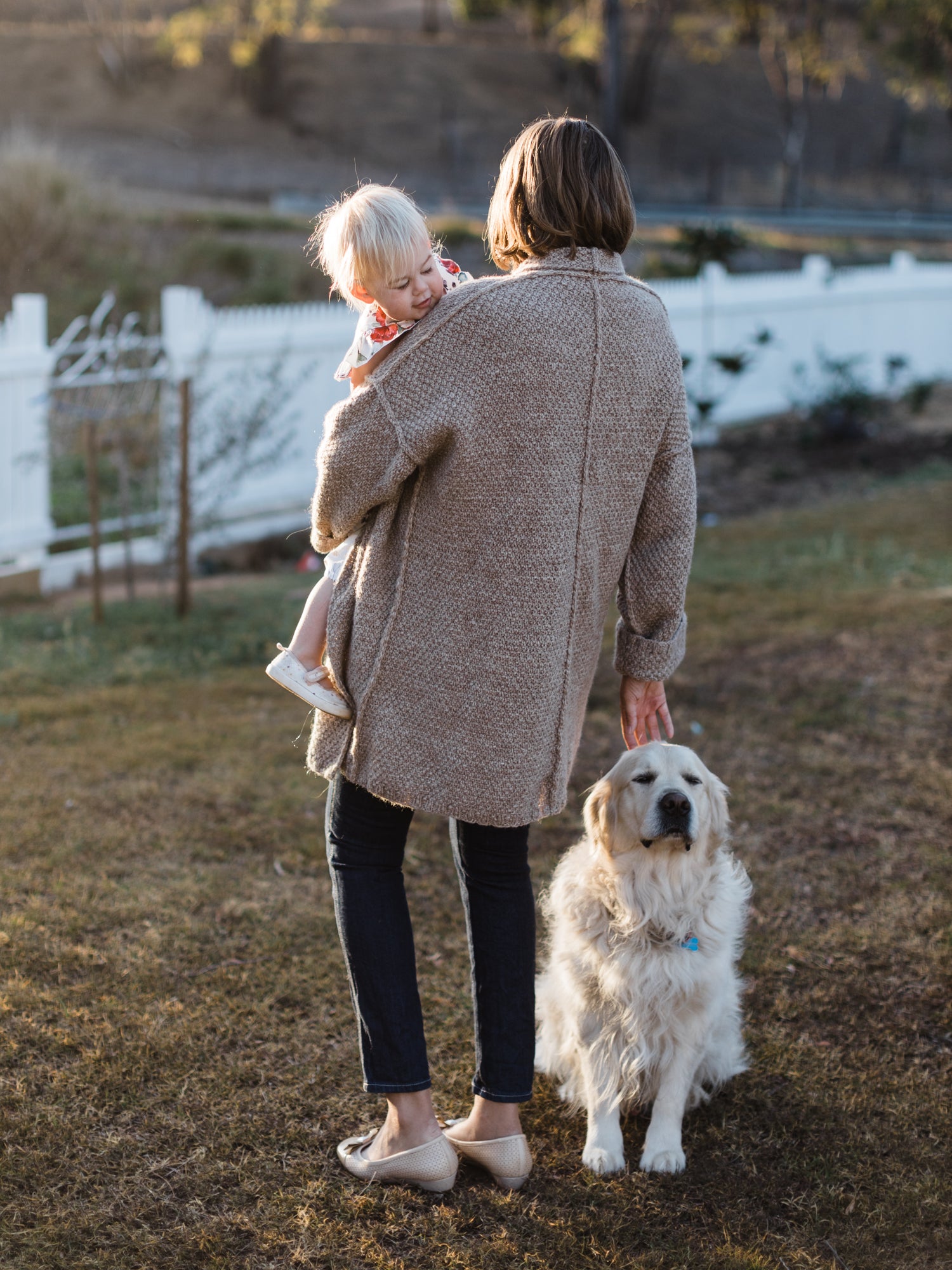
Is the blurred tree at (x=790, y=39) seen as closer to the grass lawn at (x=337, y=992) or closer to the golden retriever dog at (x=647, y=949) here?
the grass lawn at (x=337, y=992)

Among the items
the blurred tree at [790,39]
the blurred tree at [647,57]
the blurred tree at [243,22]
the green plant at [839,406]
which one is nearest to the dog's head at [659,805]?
the green plant at [839,406]

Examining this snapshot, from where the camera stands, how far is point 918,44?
2850cm

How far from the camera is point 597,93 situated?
127ft

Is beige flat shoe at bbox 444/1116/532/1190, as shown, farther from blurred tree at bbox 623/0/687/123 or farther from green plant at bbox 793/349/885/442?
blurred tree at bbox 623/0/687/123

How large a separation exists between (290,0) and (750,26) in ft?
40.8

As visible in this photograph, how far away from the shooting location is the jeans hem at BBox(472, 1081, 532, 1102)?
2.30 m

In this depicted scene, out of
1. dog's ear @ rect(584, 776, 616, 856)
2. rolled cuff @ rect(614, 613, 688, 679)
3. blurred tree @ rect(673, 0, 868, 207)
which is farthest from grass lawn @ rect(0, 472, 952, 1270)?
blurred tree @ rect(673, 0, 868, 207)

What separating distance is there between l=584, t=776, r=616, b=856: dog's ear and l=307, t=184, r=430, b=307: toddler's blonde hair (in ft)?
3.62

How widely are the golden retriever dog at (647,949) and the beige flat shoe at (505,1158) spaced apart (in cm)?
17

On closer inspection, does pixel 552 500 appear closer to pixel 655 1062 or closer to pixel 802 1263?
pixel 655 1062

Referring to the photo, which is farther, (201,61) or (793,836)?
(201,61)

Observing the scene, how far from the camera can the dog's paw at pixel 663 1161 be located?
242 centimetres

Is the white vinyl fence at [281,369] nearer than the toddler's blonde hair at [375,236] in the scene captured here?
No

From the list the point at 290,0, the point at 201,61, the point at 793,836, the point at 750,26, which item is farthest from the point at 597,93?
the point at 793,836
